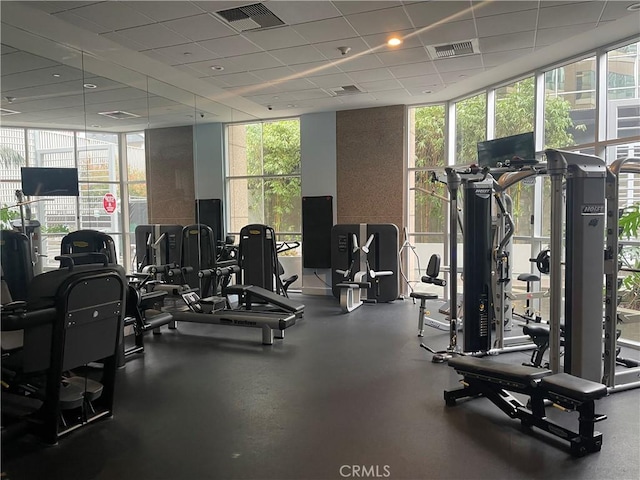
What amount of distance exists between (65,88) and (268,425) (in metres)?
5.42

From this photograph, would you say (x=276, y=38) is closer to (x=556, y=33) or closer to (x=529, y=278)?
(x=556, y=33)

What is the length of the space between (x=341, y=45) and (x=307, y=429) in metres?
4.08

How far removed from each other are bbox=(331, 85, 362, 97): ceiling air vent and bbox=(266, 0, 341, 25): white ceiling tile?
2.63 m

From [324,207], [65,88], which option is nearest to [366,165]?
[324,207]

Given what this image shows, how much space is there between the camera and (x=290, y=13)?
429cm

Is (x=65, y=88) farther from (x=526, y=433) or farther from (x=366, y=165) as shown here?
(x=526, y=433)

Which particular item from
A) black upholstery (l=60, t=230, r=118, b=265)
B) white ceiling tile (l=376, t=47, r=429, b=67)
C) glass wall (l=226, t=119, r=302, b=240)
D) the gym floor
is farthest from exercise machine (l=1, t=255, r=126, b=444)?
glass wall (l=226, t=119, r=302, b=240)

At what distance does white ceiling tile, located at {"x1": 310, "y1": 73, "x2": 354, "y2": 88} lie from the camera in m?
6.41

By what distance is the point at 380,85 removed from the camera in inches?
272

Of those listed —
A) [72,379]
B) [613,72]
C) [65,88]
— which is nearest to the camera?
[72,379]

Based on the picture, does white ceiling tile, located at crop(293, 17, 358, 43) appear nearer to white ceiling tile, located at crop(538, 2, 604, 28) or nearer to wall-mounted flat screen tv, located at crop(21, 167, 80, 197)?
white ceiling tile, located at crop(538, 2, 604, 28)

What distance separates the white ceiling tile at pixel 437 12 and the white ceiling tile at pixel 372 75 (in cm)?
155

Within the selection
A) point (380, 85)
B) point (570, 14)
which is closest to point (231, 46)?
point (380, 85)

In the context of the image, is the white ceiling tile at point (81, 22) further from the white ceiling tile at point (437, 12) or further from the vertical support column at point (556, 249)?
the vertical support column at point (556, 249)
